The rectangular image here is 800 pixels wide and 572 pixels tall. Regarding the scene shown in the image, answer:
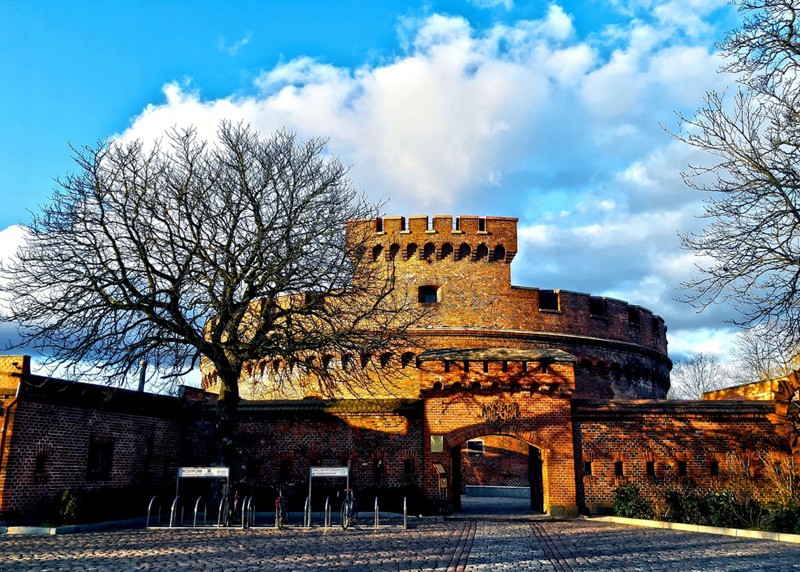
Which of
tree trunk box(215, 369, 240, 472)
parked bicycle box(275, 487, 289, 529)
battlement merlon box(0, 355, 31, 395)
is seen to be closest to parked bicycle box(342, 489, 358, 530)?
parked bicycle box(275, 487, 289, 529)

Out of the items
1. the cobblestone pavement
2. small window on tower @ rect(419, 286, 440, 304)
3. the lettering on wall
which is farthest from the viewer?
small window on tower @ rect(419, 286, 440, 304)

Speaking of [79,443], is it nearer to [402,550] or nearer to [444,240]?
[402,550]

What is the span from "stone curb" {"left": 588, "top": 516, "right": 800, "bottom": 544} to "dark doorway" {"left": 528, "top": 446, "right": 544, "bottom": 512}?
81.1 inches

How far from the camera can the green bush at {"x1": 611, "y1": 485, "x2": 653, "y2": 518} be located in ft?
51.8

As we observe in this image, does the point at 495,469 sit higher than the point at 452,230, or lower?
lower

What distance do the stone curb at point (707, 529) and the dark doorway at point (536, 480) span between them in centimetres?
206

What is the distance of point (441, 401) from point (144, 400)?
8.10 m

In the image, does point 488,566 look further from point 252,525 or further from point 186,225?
point 186,225

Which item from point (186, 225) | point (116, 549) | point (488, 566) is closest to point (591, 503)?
point (488, 566)

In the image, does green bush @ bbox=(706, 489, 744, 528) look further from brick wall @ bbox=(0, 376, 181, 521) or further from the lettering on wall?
brick wall @ bbox=(0, 376, 181, 521)

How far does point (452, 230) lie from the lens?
2695 centimetres

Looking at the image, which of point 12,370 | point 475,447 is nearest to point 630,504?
Answer: point 475,447

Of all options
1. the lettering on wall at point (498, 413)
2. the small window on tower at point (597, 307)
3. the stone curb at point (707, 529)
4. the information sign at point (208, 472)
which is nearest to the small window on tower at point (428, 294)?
the small window on tower at point (597, 307)

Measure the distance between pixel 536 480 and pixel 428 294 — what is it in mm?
10415
